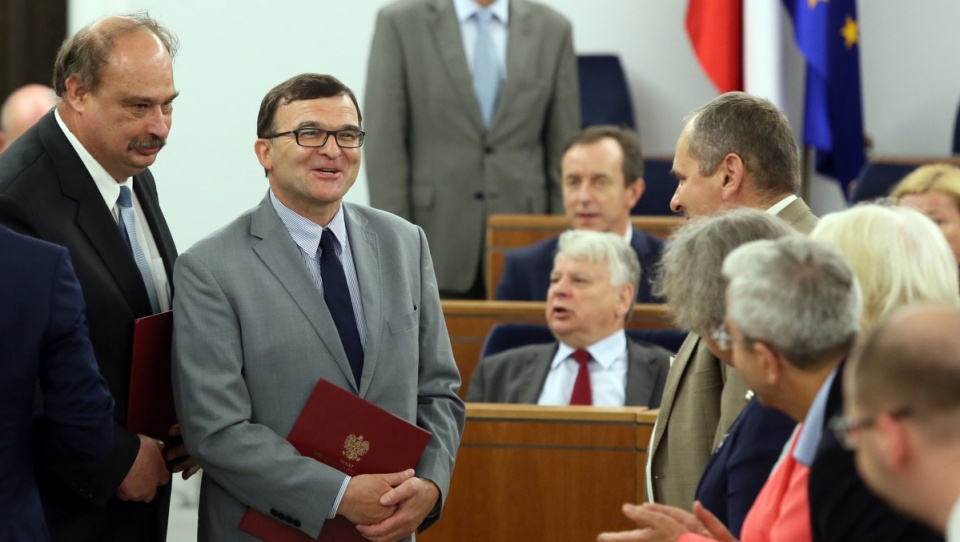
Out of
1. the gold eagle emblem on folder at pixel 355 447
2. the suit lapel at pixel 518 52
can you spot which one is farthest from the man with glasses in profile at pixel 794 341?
the suit lapel at pixel 518 52

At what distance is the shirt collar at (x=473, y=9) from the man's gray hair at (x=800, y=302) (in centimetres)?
457

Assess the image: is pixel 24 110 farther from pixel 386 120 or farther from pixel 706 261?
pixel 706 261

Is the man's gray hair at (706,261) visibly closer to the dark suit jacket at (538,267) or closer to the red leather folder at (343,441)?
the red leather folder at (343,441)

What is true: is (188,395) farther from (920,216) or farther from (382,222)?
(920,216)

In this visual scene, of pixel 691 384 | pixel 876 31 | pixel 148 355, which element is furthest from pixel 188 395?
pixel 876 31

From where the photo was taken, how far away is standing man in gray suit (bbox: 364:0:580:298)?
6223mm

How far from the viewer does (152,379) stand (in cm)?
269

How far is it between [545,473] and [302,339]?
44.5 inches

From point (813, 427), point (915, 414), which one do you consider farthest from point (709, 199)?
point (915, 414)

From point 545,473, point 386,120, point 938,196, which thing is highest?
point 386,120

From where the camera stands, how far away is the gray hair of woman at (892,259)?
2.02 meters

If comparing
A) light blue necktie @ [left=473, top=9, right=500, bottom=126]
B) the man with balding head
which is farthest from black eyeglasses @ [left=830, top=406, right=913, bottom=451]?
the man with balding head

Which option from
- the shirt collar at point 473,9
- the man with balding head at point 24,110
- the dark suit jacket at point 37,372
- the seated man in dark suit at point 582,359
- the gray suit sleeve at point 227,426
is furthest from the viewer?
the shirt collar at point 473,9

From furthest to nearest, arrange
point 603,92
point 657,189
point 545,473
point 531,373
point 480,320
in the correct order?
point 603,92 < point 657,189 < point 480,320 < point 531,373 < point 545,473
